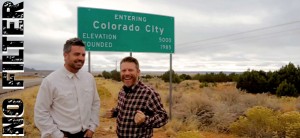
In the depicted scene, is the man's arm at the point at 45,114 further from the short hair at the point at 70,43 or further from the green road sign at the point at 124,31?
the green road sign at the point at 124,31

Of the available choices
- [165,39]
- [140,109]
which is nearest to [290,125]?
[165,39]

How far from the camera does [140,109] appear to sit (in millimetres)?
3912

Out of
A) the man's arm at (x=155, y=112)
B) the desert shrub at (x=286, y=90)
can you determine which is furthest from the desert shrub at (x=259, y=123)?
the desert shrub at (x=286, y=90)

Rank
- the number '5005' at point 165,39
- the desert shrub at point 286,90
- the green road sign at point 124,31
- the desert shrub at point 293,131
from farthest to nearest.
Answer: the desert shrub at point 286,90
the number '5005' at point 165,39
the green road sign at point 124,31
the desert shrub at point 293,131

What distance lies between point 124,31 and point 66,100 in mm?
7098

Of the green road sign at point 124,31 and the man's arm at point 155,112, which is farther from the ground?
the green road sign at point 124,31

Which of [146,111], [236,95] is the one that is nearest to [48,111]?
[146,111]

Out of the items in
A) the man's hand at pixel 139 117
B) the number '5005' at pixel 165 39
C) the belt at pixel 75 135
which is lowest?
the belt at pixel 75 135

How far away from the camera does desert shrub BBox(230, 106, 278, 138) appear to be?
29.3 ft

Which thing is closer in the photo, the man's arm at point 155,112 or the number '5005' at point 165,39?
the man's arm at point 155,112

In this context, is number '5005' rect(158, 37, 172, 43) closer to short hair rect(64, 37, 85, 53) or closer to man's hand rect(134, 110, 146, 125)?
short hair rect(64, 37, 85, 53)

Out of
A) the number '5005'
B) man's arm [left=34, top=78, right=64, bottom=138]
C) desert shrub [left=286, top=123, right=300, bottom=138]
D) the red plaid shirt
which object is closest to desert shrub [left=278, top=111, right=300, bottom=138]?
desert shrub [left=286, top=123, right=300, bottom=138]

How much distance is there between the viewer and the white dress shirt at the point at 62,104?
390 centimetres

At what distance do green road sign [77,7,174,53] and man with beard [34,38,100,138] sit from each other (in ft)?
19.8
